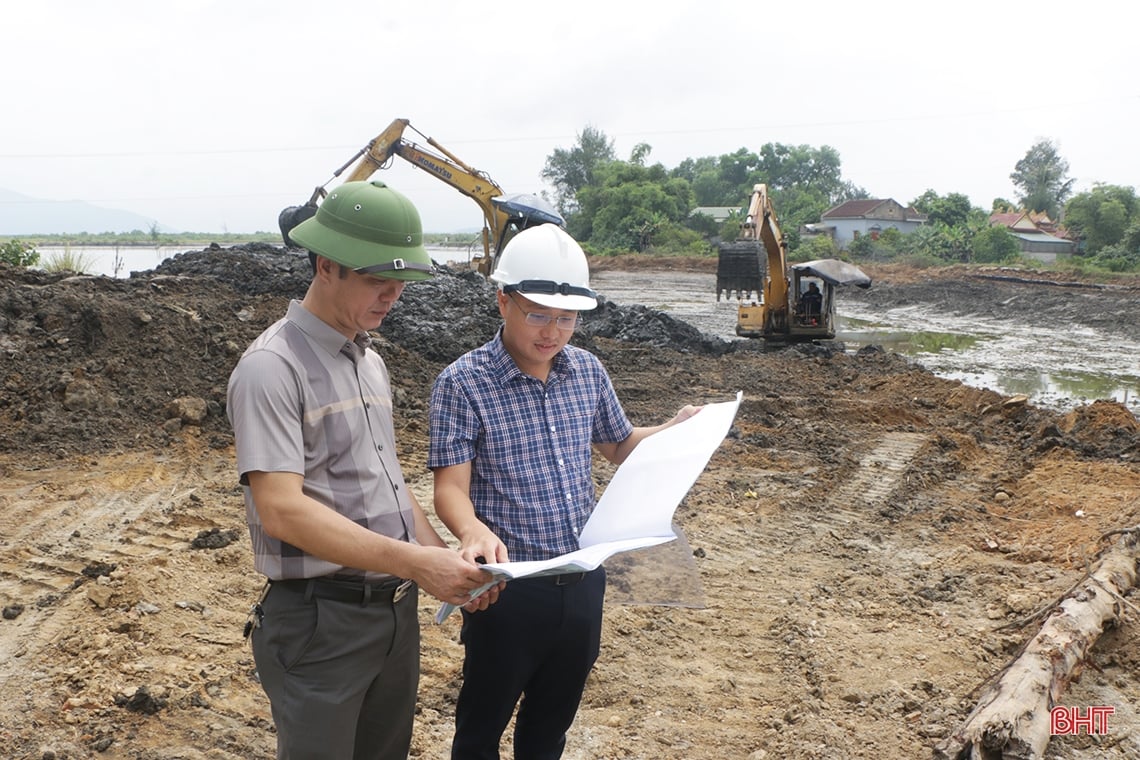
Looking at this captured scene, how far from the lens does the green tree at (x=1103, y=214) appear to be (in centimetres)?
3834

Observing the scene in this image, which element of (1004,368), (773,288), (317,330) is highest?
(317,330)

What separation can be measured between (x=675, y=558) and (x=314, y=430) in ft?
3.60

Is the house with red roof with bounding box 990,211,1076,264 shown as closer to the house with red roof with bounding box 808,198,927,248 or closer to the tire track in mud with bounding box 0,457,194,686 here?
the house with red roof with bounding box 808,198,927,248

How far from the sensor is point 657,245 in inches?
1854

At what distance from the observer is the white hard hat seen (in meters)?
2.29

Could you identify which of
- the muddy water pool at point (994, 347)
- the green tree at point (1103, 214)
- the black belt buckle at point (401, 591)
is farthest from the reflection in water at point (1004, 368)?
the green tree at point (1103, 214)

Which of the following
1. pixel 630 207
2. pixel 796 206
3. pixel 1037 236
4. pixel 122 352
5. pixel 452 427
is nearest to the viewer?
pixel 452 427

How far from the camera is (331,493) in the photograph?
201 centimetres

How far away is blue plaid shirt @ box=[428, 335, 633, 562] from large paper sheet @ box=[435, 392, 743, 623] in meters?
0.09

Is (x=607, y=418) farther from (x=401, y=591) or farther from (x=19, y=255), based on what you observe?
(x=19, y=255)

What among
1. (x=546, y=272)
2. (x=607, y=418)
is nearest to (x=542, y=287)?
(x=546, y=272)

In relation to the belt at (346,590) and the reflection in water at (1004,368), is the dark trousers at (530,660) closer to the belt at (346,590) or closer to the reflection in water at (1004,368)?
the belt at (346,590)

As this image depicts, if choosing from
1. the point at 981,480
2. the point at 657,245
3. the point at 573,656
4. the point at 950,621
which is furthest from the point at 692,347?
the point at 657,245

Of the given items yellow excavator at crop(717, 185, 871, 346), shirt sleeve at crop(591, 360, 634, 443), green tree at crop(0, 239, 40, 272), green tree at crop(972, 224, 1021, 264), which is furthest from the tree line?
shirt sleeve at crop(591, 360, 634, 443)
